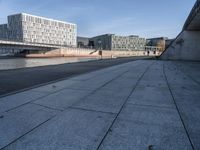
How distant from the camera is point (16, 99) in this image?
6148 mm

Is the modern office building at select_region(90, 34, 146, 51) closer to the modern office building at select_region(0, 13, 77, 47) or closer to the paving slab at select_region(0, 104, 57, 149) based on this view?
the modern office building at select_region(0, 13, 77, 47)

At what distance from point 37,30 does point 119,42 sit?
65.8 m

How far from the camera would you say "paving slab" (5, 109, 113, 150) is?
10.4 ft

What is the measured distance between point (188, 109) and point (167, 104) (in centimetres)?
66

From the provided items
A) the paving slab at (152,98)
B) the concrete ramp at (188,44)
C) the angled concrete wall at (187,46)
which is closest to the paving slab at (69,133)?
the paving slab at (152,98)

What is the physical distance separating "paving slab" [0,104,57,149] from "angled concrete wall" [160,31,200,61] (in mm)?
30271

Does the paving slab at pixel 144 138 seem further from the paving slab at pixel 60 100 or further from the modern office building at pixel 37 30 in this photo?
the modern office building at pixel 37 30

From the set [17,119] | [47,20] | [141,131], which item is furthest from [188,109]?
[47,20]

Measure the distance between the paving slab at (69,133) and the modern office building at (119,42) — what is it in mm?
140450

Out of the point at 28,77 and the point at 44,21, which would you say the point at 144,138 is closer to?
the point at 28,77

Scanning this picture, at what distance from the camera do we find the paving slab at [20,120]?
11.6 ft

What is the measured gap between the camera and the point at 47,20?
142125mm

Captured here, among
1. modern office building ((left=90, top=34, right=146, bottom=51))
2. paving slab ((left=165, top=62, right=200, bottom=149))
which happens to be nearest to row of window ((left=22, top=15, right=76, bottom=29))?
modern office building ((left=90, top=34, right=146, bottom=51))

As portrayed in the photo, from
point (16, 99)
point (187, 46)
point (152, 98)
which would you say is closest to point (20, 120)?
point (16, 99)
